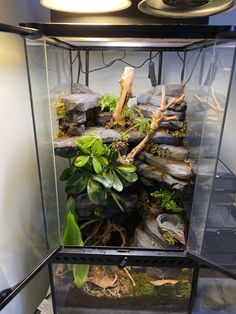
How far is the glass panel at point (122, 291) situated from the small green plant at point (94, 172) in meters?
0.29

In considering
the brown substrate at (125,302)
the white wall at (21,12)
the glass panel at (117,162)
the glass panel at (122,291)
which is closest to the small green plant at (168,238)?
the glass panel at (117,162)

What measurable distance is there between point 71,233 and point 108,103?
560 mm

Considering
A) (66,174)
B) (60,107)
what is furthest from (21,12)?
(66,174)

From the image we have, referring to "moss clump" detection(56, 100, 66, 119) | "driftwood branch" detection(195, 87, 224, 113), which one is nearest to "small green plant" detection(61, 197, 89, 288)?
"moss clump" detection(56, 100, 66, 119)

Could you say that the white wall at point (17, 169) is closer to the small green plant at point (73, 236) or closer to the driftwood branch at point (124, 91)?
the small green plant at point (73, 236)

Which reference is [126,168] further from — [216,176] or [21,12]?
[21,12]

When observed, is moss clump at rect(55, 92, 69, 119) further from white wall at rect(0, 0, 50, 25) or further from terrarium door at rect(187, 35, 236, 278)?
terrarium door at rect(187, 35, 236, 278)

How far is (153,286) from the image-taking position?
91cm

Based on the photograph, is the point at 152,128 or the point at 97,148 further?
the point at 152,128

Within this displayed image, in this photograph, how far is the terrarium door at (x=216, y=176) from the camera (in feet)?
2.23

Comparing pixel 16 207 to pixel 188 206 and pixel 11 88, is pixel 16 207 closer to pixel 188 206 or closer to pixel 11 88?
pixel 11 88

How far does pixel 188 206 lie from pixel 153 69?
0.63m

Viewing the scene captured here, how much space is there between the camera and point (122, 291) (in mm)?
924

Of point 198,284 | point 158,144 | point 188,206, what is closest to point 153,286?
point 198,284
